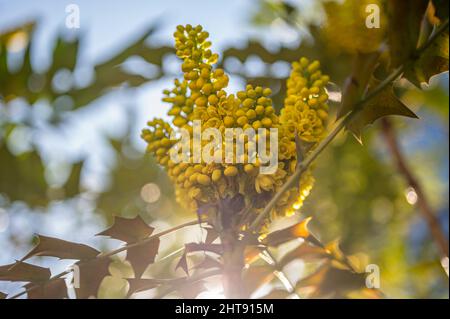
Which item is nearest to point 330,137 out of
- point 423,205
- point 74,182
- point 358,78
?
point 358,78

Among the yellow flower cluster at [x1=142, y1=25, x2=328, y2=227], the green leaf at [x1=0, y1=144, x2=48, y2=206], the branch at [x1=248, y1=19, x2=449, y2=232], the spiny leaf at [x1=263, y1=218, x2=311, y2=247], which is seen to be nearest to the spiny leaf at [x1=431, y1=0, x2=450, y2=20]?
the branch at [x1=248, y1=19, x2=449, y2=232]

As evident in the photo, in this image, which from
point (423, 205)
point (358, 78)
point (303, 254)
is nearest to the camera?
point (358, 78)

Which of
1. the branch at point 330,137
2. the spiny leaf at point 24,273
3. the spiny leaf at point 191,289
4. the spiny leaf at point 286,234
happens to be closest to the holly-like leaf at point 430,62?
the branch at point 330,137

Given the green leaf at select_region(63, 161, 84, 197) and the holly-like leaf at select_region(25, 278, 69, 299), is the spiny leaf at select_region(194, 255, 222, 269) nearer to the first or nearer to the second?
the holly-like leaf at select_region(25, 278, 69, 299)

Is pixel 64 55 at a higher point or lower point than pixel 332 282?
higher

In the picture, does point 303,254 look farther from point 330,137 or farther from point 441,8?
point 441,8

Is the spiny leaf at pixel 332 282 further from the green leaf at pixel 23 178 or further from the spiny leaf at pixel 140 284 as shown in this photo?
the green leaf at pixel 23 178

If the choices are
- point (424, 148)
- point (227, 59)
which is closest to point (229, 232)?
point (227, 59)
